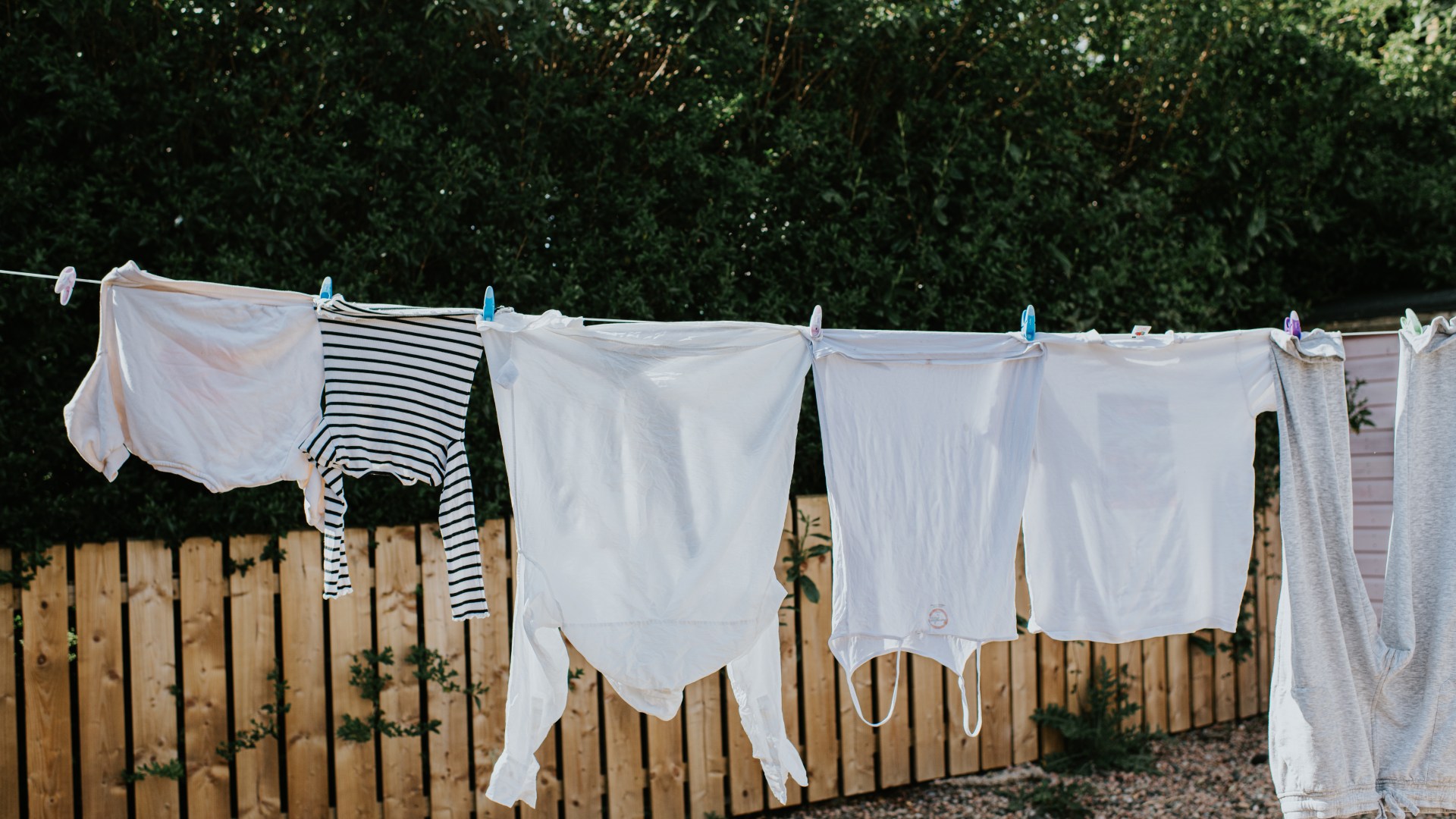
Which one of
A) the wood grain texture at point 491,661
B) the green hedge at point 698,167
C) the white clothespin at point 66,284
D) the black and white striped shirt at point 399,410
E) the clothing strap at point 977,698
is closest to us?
the white clothespin at point 66,284

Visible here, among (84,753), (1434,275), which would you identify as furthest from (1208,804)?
(84,753)

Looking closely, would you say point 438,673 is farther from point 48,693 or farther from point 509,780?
point 509,780

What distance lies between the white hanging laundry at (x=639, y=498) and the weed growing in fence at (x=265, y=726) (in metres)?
1.35

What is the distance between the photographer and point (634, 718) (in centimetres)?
417

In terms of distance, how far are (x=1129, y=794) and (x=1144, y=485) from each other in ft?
7.12

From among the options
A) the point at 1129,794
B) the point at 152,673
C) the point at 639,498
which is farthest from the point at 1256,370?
the point at 152,673

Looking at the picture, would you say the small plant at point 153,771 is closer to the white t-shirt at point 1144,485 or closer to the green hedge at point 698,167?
the green hedge at point 698,167

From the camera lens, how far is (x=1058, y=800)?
4.39 m

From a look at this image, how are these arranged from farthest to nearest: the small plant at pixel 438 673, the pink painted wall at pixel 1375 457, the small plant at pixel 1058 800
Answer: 1. the pink painted wall at pixel 1375 457
2. the small plant at pixel 1058 800
3. the small plant at pixel 438 673

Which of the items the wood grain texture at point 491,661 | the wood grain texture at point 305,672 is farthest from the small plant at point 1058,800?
the wood grain texture at point 305,672

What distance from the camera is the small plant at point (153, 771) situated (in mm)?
3428

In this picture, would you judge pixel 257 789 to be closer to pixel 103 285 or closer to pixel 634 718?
pixel 634 718

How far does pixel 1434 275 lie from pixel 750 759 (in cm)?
425

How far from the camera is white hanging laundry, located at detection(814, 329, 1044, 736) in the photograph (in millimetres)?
2912
